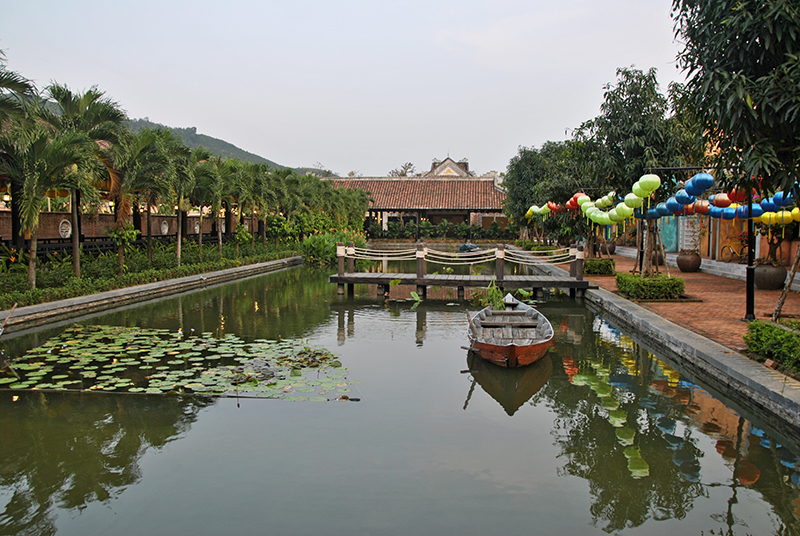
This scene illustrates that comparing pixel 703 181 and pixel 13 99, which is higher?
pixel 13 99

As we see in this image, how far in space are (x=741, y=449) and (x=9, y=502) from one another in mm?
5838

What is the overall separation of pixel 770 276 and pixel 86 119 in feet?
51.3

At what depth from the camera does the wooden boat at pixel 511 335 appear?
295 inches

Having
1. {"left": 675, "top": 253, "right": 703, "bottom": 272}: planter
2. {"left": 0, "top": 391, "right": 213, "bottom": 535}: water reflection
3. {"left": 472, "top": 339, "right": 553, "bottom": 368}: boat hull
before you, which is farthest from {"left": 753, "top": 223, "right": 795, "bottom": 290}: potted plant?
{"left": 0, "top": 391, "right": 213, "bottom": 535}: water reflection

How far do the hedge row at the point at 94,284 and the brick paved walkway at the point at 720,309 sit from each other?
1103 cm

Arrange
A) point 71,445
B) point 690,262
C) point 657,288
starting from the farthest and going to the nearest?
point 690,262
point 657,288
point 71,445

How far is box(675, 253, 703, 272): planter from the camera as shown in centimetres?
1817

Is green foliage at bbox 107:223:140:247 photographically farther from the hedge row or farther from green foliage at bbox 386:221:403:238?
green foliage at bbox 386:221:403:238

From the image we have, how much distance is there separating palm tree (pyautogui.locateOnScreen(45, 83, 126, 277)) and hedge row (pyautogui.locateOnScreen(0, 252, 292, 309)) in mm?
524

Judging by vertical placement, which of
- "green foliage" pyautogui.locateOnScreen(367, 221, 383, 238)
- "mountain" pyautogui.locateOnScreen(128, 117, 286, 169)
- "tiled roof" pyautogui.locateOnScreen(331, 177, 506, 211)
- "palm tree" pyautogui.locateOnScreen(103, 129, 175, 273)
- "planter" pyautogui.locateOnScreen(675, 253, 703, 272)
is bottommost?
"planter" pyautogui.locateOnScreen(675, 253, 703, 272)

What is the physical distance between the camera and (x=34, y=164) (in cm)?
1105

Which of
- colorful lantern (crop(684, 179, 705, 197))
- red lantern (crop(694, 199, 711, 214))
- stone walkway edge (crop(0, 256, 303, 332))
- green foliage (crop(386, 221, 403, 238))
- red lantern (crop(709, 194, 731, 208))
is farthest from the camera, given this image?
green foliage (crop(386, 221, 403, 238))

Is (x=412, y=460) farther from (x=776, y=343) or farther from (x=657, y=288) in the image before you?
(x=657, y=288)

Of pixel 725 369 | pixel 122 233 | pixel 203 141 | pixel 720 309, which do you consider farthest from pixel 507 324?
pixel 203 141
